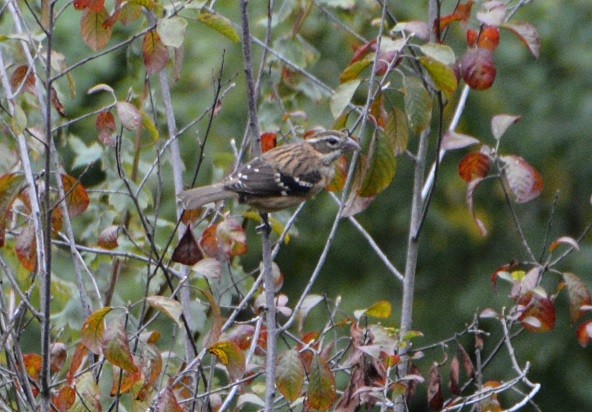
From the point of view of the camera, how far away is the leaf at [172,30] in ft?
12.7

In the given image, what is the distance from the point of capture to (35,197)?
3934mm

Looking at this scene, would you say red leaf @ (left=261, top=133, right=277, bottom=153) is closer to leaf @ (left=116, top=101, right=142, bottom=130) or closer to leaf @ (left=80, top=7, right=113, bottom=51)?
leaf @ (left=116, top=101, right=142, bottom=130)

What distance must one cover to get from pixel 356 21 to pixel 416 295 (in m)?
5.87

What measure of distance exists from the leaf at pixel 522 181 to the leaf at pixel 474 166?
70 millimetres

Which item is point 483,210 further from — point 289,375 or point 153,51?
point 289,375

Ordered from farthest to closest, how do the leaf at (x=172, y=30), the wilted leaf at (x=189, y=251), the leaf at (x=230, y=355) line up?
the wilted leaf at (x=189, y=251)
the leaf at (x=172, y=30)
the leaf at (x=230, y=355)

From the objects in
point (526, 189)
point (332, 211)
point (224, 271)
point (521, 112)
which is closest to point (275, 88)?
point (224, 271)

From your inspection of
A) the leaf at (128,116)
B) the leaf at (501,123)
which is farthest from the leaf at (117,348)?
the leaf at (501,123)

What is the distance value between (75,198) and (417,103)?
1.36 m

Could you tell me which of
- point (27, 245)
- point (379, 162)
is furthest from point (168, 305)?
point (379, 162)

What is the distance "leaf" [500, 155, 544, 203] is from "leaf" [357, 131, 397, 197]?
1.58 ft

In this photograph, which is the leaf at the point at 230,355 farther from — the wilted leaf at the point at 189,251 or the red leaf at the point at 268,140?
the red leaf at the point at 268,140

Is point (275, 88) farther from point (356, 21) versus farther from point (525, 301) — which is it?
point (525, 301)

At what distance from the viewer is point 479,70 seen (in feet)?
12.9
